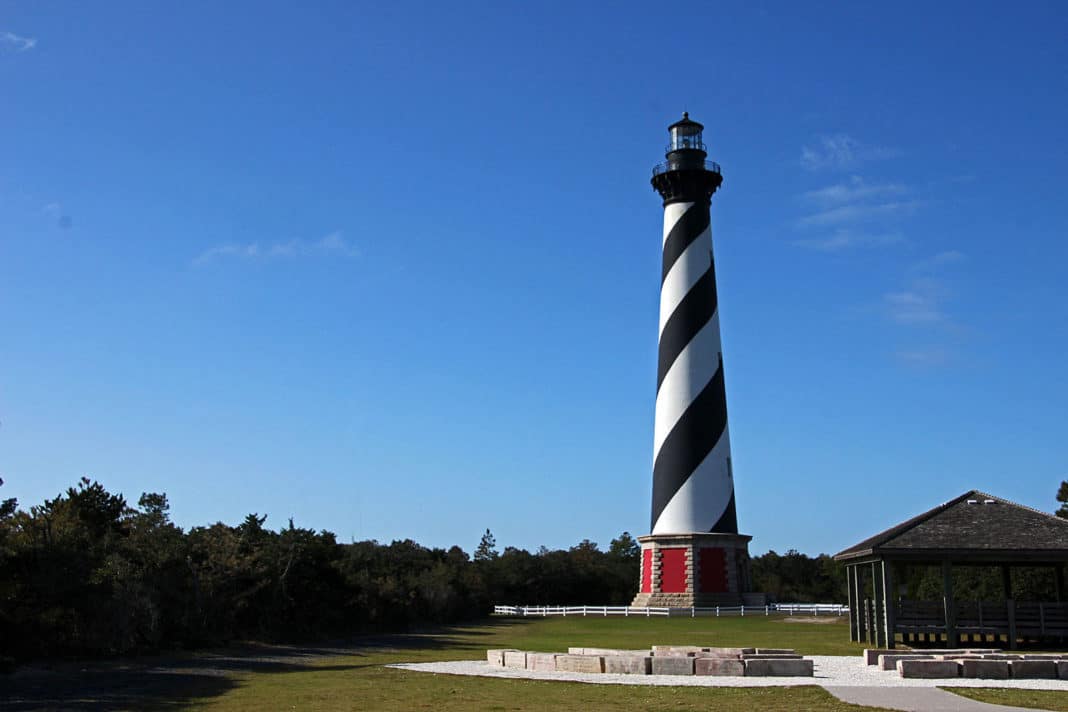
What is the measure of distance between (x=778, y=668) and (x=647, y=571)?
30.1 metres

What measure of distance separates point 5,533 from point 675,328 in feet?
102

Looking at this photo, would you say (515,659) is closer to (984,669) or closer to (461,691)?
(461,691)

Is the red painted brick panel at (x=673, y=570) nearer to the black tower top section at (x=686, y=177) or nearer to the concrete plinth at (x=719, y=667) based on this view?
the black tower top section at (x=686, y=177)

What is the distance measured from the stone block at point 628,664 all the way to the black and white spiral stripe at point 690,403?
1054 inches

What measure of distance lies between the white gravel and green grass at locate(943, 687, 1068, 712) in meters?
0.54

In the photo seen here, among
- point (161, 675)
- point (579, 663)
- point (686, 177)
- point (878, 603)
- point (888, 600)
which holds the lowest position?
point (161, 675)

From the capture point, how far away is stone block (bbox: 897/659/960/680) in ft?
60.0

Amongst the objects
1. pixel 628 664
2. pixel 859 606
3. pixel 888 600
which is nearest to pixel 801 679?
pixel 628 664

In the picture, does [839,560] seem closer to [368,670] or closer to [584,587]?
[368,670]

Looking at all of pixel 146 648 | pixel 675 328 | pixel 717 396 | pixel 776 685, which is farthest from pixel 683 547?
pixel 776 685

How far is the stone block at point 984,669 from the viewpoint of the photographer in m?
18.2

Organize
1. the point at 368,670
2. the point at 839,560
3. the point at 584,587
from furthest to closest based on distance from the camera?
the point at 584,587, the point at 839,560, the point at 368,670

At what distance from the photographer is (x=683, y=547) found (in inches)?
1813

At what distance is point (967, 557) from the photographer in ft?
84.6
